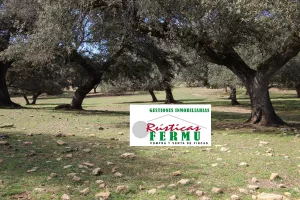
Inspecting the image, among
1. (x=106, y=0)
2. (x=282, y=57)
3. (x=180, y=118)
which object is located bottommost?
(x=180, y=118)

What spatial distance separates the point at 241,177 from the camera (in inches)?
187

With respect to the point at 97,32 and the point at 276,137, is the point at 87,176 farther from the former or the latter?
the point at 97,32

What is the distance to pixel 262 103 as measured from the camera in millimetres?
11117

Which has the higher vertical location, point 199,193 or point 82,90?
A: point 82,90

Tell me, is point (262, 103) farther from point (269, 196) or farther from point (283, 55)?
point (269, 196)

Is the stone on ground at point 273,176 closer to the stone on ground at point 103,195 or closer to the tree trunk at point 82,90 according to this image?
the stone on ground at point 103,195

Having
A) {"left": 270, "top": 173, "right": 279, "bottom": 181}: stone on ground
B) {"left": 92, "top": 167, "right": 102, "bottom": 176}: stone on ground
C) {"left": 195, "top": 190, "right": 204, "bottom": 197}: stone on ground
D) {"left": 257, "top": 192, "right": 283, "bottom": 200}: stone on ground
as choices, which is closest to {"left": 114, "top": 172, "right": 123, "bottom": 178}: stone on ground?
{"left": 92, "top": 167, "right": 102, "bottom": 176}: stone on ground

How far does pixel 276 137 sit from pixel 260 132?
0.97m

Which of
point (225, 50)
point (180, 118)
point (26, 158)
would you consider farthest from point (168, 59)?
point (26, 158)

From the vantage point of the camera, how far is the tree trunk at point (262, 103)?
1103cm

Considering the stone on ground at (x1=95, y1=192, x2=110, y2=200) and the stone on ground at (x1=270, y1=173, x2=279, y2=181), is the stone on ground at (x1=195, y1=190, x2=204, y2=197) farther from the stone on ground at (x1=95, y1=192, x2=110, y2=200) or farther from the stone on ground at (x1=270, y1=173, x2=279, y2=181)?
the stone on ground at (x1=270, y1=173, x2=279, y2=181)
